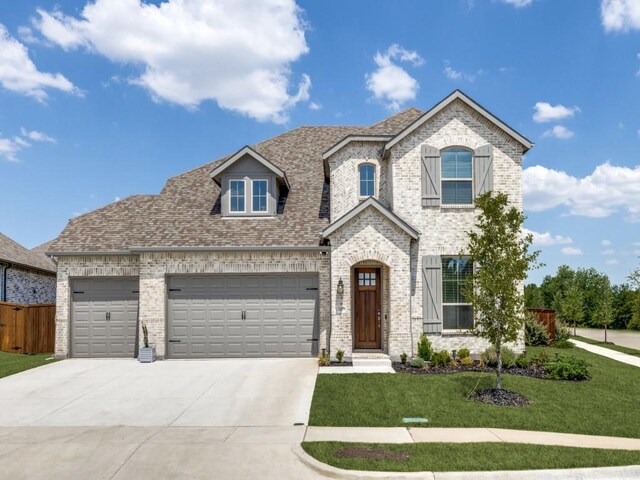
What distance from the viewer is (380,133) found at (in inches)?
684

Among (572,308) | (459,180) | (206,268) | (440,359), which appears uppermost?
(459,180)

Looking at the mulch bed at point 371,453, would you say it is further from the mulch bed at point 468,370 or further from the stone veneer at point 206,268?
the stone veneer at point 206,268

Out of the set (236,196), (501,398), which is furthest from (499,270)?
(236,196)

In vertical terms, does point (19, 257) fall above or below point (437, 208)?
below

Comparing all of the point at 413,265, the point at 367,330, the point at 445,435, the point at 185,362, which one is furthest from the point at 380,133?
the point at 445,435

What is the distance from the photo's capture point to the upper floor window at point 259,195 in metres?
17.6

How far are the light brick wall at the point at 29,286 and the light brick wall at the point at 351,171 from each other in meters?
15.6

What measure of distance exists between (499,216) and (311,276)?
23.6ft

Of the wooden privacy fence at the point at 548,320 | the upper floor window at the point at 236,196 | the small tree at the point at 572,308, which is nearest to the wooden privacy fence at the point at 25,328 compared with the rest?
the upper floor window at the point at 236,196

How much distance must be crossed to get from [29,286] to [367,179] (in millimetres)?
17757

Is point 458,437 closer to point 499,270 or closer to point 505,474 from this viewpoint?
point 505,474

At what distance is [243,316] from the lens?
16031 millimetres

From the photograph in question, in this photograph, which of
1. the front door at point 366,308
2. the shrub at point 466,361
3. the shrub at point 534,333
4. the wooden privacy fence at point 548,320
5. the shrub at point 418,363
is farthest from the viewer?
the wooden privacy fence at point 548,320

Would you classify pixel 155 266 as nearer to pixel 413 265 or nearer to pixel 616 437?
pixel 413 265
